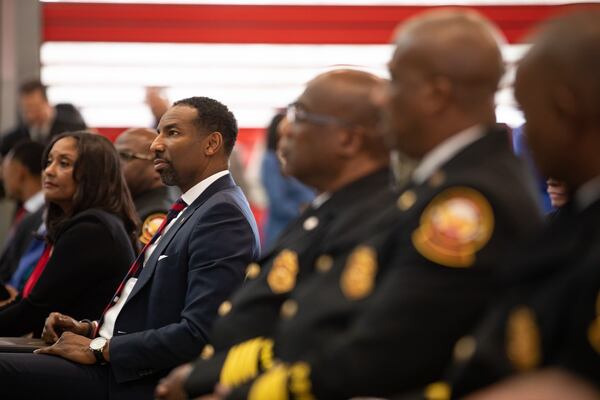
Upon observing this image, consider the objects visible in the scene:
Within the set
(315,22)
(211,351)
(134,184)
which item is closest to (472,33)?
(211,351)

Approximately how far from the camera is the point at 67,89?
8.63 metres

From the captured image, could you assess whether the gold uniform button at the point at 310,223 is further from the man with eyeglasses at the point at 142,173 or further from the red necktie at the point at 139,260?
the man with eyeglasses at the point at 142,173

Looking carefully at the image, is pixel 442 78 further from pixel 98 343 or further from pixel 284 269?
pixel 98 343

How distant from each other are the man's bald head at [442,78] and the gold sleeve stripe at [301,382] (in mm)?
462

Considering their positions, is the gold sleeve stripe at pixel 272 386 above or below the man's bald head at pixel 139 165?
above

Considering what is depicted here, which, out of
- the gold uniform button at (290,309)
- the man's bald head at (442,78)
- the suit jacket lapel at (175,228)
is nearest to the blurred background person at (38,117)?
the suit jacket lapel at (175,228)

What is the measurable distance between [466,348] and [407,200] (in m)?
0.38

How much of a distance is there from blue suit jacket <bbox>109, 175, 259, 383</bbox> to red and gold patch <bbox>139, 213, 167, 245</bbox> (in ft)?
3.45

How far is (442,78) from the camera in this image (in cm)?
210

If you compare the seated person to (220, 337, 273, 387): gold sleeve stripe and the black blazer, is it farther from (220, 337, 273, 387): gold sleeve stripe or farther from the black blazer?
(220, 337, 273, 387): gold sleeve stripe

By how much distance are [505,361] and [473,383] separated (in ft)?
0.25

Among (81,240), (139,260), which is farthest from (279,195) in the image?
(139,260)

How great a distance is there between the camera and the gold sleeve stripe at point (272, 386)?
2.16 meters

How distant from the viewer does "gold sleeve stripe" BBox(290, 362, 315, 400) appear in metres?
2.09
